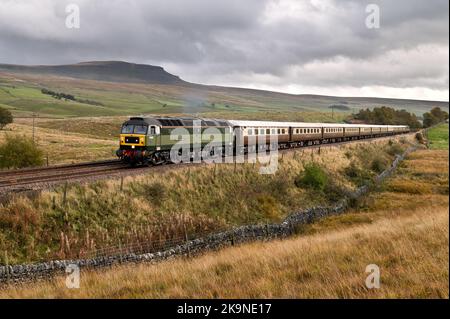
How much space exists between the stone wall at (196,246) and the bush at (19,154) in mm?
20425

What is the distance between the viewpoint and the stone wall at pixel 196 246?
45.8 ft

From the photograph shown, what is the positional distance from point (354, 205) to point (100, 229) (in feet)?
65.0

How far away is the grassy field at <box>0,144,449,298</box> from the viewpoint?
8164 millimetres

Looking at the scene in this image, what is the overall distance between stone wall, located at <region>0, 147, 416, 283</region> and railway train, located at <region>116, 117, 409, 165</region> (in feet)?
31.7

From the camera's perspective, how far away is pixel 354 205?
101 ft

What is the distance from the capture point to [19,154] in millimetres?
33750

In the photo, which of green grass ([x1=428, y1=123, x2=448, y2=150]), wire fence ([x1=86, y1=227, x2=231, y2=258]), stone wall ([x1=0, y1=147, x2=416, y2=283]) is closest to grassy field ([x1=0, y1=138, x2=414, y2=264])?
wire fence ([x1=86, y1=227, x2=231, y2=258])
